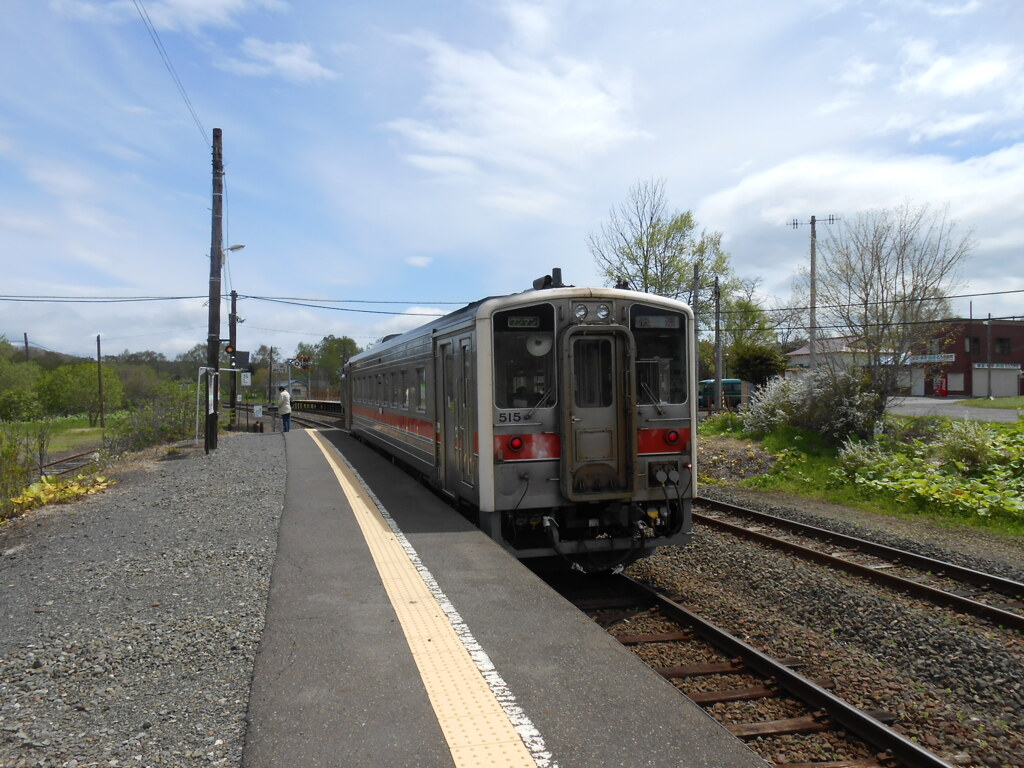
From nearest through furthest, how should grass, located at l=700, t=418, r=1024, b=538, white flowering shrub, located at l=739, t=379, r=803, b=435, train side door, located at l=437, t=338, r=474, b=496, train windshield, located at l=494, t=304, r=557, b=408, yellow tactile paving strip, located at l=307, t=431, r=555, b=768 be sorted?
yellow tactile paving strip, located at l=307, t=431, r=555, b=768 < train windshield, located at l=494, t=304, r=557, b=408 < train side door, located at l=437, t=338, r=474, b=496 < grass, located at l=700, t=418, r=1024, b=538 < white flowering shrub, located at l=739, t=379, r=803, b=435

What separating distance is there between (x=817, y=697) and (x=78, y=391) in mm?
58681

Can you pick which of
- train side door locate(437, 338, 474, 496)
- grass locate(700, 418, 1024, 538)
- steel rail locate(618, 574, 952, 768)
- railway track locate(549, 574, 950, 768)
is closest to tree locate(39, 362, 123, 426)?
grass locate(700, 418, 1024, 538)

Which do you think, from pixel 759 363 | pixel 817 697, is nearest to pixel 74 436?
pixel 759 363

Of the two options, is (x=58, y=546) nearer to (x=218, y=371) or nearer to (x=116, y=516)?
(x=116, y=516)

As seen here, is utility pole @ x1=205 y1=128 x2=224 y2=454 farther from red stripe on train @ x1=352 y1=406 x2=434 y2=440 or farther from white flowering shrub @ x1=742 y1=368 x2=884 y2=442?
white flowering shrub @ x1=742 y1=368 x2=884 y2=442

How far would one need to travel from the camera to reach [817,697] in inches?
187

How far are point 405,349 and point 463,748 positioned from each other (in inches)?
373

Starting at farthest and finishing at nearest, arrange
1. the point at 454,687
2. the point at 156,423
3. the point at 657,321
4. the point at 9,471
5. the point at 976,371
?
the point at 976,371, the point at 156,423, the point at 9,471, the point at 657,321, the point at 454,687

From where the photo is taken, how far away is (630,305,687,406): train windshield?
7547mm

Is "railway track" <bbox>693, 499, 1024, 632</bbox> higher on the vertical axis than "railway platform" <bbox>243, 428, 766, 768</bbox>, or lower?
lower

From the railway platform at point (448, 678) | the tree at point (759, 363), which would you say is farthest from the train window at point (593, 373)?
the tree at point (759, 363)

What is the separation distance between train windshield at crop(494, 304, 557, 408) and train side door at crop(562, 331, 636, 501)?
215mm

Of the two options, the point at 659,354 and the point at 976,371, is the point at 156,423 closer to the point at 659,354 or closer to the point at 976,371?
the point at 659,354

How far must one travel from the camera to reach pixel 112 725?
3545 mm
